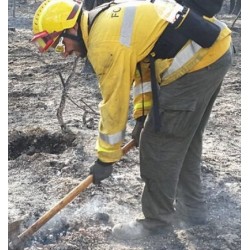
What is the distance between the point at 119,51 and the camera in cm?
306

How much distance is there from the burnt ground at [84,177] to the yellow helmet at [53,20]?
1542mm

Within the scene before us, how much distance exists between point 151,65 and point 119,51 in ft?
1.24

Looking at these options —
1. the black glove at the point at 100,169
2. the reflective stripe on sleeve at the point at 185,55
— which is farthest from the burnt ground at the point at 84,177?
the reflective stripe on sleeve at the point at 185,55

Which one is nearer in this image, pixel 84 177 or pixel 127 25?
pixel 127 25

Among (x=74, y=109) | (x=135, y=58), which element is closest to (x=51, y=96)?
(x=74, y=109)

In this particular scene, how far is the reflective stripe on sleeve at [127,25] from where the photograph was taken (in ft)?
10.1

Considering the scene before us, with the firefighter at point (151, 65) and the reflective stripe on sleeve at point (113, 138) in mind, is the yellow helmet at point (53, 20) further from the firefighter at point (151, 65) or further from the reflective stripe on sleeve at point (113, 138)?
the reflective stripe on sleeve at point (113, 138)

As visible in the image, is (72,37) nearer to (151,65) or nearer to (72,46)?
(72,46)

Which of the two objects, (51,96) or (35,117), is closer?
(35,117)

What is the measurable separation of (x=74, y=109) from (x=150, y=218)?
2952mm

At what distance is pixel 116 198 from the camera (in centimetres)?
438

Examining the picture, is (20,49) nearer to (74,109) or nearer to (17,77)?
(17,77)

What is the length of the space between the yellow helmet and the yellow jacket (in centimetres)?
9

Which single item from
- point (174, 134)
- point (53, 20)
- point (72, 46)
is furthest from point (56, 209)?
point (53, 20)
